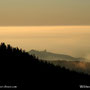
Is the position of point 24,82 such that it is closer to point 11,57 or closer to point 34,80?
point 34,80

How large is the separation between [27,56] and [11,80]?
56768 mm

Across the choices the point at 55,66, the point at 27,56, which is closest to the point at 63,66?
the point at 55,66

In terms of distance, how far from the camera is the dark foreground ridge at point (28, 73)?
310 ft

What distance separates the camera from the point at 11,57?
130750mm

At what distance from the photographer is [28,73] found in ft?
379

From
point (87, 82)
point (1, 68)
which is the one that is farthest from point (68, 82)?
point (1, 68)

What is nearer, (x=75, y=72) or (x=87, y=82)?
(x=87, y=82)

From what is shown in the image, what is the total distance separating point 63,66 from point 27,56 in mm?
11550

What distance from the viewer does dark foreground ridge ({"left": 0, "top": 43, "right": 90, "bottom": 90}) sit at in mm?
94562

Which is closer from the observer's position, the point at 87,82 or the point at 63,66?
the point at 87,82

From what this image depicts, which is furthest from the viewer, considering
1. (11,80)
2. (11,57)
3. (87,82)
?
(11,57)

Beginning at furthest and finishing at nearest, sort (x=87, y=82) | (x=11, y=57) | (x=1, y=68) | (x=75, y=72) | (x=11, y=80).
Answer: (x=75, y=72)
(x=11, y=57)
(x=87, y=82)
(x=1, y=68)
(x=11, y=80)

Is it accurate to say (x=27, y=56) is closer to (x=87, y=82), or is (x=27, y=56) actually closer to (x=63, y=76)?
(x=63, y=76)

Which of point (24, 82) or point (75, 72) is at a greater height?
point (24, 82)
